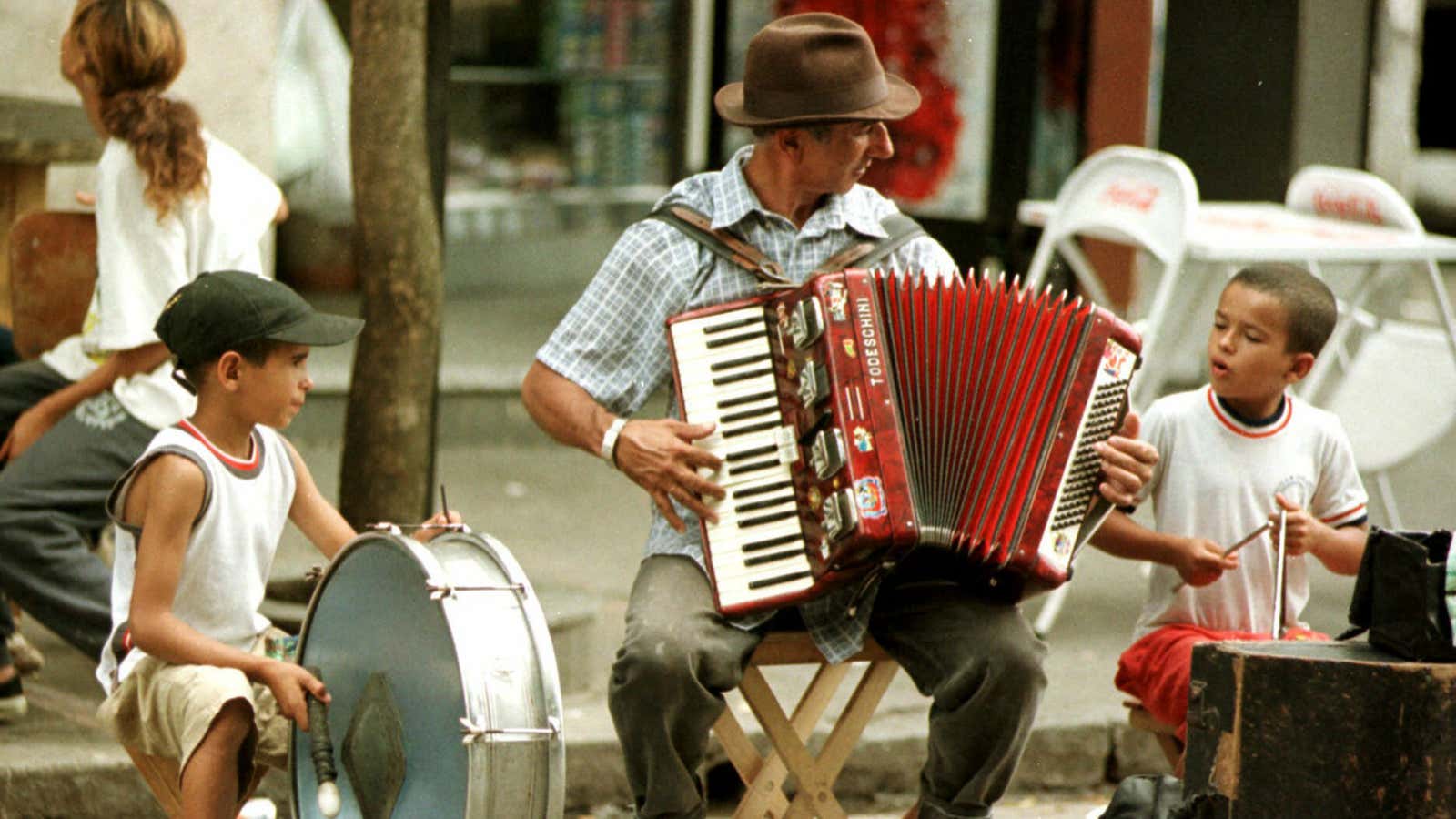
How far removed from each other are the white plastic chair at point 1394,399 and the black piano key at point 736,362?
2922mm

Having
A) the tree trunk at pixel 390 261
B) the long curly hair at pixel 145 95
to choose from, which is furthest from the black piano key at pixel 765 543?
the long curly hair at pixel 145 95

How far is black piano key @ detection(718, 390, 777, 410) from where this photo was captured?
345 cm

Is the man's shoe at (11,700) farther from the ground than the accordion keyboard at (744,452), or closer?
closer

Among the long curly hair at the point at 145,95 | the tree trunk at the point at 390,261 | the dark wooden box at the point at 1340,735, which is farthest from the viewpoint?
the tree trunk at the point at 390,261

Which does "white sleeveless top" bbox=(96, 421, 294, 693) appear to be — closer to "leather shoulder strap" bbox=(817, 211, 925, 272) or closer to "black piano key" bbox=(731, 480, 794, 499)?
"black piano key" bbox=(731, 480, 794, 499)

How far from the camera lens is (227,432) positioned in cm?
348

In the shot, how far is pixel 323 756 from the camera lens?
3346 millimetres

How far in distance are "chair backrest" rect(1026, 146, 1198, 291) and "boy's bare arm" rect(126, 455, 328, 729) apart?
92.3 inches

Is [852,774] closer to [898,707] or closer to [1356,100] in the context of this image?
[898,707]

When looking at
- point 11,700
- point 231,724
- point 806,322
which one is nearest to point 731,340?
point 806,322

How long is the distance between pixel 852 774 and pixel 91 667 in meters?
1.75

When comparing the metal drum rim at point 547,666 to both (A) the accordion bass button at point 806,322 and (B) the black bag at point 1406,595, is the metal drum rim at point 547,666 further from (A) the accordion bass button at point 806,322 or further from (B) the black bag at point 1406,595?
(B) the black bag at point 1406,595

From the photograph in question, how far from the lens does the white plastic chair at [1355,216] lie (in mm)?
5586

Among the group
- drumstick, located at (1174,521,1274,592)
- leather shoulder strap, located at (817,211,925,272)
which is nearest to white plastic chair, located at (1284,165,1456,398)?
drumstick, located at (1174,521,1274,592)
